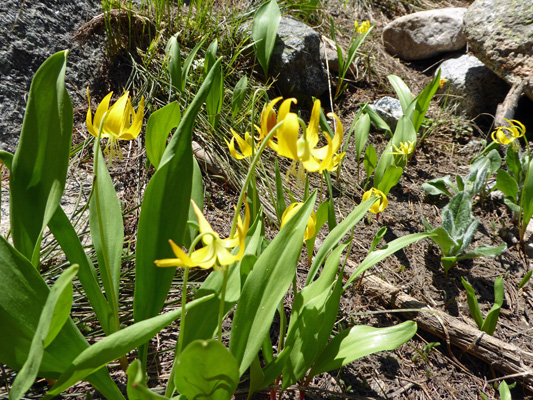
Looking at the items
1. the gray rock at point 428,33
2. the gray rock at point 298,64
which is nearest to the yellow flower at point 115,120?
the gray rock at point 298,64

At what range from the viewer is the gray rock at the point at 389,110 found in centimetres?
342

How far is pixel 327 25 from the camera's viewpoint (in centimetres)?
435

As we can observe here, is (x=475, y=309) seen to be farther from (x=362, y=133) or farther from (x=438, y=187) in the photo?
(x=362, y=133)

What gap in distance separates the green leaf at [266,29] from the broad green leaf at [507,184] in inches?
63.8

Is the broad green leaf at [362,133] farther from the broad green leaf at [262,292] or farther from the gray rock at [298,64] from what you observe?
the broad green leaf at [262,292]

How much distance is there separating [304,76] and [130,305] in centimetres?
237

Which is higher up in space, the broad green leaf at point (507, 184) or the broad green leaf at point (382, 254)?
the broad green leaf at point (382, 254)

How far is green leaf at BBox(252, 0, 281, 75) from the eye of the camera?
120 inches

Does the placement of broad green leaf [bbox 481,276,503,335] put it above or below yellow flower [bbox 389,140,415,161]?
below

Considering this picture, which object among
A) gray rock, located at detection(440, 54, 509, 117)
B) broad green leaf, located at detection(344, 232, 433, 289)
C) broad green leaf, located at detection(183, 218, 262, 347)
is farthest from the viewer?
gray rock, located at detection(440, 54, 509, 117)

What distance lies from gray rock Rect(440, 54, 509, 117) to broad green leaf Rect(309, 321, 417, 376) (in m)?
2.72

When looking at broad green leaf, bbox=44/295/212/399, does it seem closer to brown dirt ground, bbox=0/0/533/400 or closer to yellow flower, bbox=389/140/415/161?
brown dirt ground, bbox=0/0/533/400

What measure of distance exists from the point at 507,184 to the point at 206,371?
225cm

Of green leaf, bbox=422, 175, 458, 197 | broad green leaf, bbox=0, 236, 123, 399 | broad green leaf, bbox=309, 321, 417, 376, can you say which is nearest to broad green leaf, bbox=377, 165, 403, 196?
green leaf, bbox=422, 175, 458, 197
